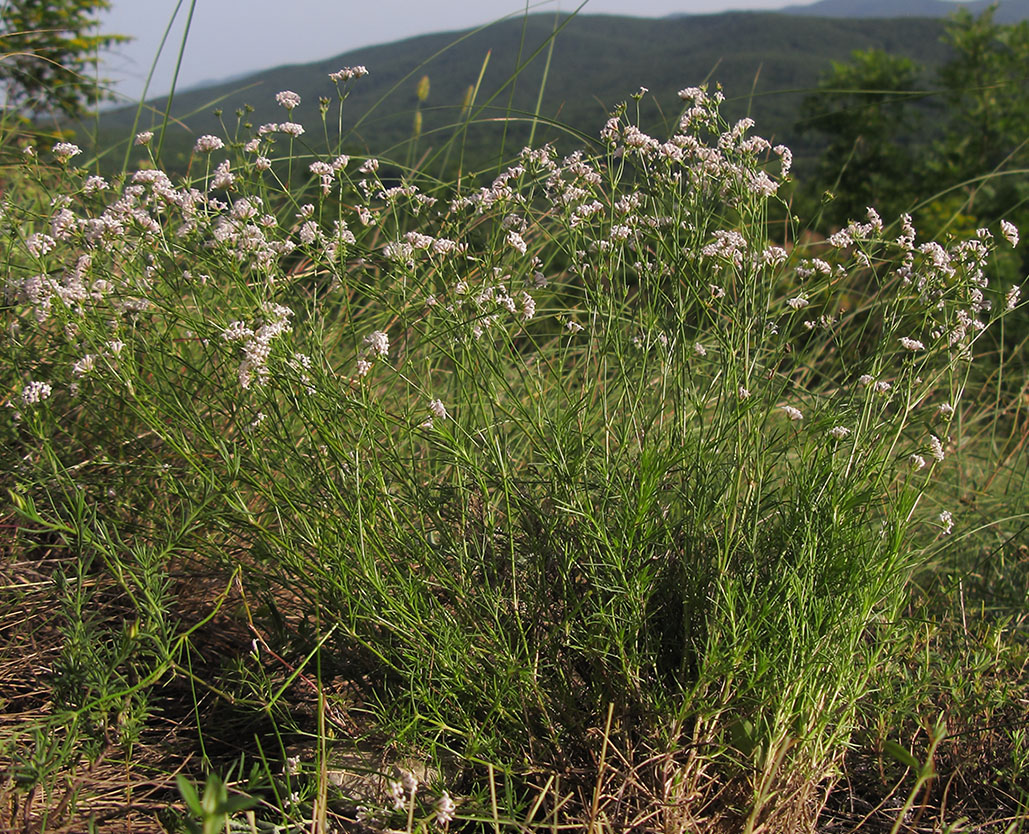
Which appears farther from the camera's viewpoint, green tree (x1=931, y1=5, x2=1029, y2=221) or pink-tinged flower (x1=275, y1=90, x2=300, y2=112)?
green tree (x1=931, y1=5, x2=1029, y2=221)

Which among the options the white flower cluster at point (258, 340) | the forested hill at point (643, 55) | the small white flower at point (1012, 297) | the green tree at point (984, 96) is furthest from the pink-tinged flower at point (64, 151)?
the forested hill at point (643, 55)

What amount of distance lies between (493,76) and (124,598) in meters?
62.2

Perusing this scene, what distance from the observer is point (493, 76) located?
2334 inches

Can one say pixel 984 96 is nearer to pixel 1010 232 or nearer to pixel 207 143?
pixel 1010 232

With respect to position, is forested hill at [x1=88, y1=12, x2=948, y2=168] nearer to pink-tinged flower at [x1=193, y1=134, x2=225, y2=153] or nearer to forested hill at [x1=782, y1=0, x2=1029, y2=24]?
pink-tinged flower at [x1=193, y1=134, x2=225, y2=153]

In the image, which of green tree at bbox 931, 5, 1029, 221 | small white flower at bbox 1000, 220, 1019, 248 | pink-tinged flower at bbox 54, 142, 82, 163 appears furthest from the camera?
green tree at bbox 931, 5, 1029, 221

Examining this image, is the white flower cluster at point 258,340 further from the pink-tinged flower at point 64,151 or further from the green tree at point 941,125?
the green tree at point 941,125

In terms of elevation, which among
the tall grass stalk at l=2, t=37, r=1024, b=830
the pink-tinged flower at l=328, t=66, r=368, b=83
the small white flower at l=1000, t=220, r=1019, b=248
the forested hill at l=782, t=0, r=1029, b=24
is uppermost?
the forested hill at l=782, t=0, r=1029, b=24

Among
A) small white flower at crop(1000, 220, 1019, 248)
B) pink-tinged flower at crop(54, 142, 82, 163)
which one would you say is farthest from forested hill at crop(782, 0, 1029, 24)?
pink-tinged flower at crop(54, 142, 82, 163)

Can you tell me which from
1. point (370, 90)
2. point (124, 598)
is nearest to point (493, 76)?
point (370, 90)

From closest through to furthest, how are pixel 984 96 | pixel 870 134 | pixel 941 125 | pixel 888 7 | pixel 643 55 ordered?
pixel 870 134 < pixel 984 96 < pixel 941 125 < pixel 643 55 < pixel 888 7

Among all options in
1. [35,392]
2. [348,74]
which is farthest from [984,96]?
[35,392]

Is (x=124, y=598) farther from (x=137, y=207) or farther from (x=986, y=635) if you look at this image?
(x=986, y=635)

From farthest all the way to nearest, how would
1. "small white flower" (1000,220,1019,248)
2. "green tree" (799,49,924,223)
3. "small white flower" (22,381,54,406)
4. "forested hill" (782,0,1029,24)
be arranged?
"forested hill" (782,0,1029,24) → "green tree" (799,49,924,223) → "small white flower" (1000,220,1019,248) → "small white flower" (22,381,54,406)
